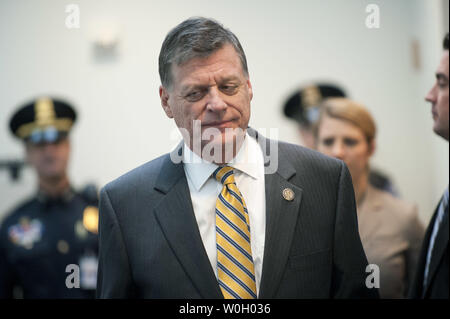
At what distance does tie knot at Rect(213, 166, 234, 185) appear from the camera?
1.37 meters

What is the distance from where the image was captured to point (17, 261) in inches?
106

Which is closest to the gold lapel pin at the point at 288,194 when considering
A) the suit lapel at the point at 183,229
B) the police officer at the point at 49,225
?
the suit lapel at the point at 183,229

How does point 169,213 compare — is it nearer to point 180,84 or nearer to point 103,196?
point 103,196

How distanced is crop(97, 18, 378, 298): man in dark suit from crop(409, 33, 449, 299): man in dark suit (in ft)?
1.17

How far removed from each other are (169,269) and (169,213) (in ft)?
0.46

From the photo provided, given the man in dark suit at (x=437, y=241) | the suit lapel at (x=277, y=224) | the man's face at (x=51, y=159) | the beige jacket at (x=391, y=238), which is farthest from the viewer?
the man's face at (x=51, y=159)

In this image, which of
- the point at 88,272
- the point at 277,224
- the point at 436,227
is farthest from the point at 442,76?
the point at 88,272

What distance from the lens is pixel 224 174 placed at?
1.39 metres

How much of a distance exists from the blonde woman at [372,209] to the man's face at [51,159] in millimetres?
1404

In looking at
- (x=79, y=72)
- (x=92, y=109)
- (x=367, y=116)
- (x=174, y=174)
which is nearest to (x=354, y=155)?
(x=367, y=116)

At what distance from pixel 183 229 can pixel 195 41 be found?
0.46 metres

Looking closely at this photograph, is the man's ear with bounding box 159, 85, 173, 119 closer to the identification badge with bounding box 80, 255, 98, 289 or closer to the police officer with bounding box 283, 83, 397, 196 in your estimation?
the identification badge with bounding box 80, 255, 98, 289

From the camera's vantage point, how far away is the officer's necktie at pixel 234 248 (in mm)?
1265

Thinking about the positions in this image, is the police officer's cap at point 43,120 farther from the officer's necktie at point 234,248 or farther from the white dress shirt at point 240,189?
the officer's necktie at point 234,248
